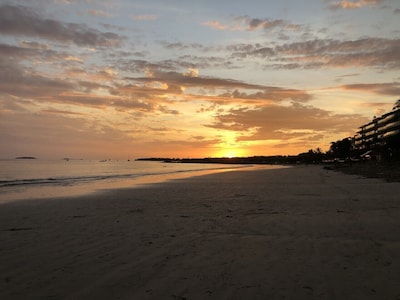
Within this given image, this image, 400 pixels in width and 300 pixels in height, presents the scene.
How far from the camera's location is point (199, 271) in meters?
6.48

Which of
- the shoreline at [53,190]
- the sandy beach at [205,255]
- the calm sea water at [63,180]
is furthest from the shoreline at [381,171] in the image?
the calm sea water at [63,180]

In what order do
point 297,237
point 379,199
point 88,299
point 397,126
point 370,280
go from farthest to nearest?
point 397,126 → point 379,199 → point 297,237 → point 370,280 → point 88,299

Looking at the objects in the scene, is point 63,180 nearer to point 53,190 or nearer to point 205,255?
point 53,190

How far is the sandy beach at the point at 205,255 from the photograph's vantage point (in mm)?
5621

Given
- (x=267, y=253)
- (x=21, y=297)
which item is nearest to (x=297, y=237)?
(x=267, y=253)

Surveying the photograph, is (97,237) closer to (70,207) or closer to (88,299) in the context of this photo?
(88,299)

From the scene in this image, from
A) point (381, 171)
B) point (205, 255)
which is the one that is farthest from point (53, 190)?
point (381, 171)

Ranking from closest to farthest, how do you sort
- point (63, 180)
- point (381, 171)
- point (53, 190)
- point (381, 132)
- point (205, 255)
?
point (205, 255)
point (53, 190)
point (63, 180)
point (381, 171)
point (381, 132)

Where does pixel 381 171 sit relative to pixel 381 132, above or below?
below

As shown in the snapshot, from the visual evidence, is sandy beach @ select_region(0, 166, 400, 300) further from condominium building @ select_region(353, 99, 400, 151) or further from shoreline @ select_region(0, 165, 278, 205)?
condominium building @ select_region(353, 99, 400, 151)

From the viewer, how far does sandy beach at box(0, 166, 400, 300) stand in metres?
5.62

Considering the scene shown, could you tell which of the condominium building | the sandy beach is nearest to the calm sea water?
the sandy beach

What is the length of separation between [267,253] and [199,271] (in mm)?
1861

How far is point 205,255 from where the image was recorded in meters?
7.54
